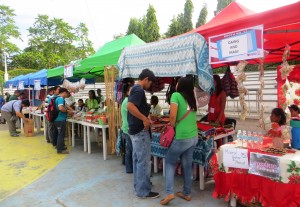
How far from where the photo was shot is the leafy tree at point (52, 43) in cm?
2770

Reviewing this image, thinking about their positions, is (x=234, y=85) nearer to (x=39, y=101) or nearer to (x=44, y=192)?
(x=44, y=192)

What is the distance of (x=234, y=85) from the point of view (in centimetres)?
531

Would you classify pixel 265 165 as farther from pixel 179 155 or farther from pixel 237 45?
pixel 237 45

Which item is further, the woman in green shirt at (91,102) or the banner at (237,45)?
the woman in green shirt at (91,102)

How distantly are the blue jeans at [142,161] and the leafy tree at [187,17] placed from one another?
88.4ft

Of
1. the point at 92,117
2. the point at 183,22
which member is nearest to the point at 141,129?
the point at 92,117

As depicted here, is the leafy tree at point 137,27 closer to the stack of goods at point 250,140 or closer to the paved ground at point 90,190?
the paved ground at point 90,190

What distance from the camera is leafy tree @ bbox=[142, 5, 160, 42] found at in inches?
1179

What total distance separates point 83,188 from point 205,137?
214cm

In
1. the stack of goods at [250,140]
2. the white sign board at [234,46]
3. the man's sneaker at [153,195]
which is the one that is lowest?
the man's sneaker at [153,195]

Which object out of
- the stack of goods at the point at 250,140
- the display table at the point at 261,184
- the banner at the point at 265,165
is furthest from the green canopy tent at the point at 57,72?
the banner at the point at 265,165

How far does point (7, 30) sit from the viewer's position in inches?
1102

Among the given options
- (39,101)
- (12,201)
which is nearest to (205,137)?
(12,201)

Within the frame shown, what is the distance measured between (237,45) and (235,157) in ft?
4.46
